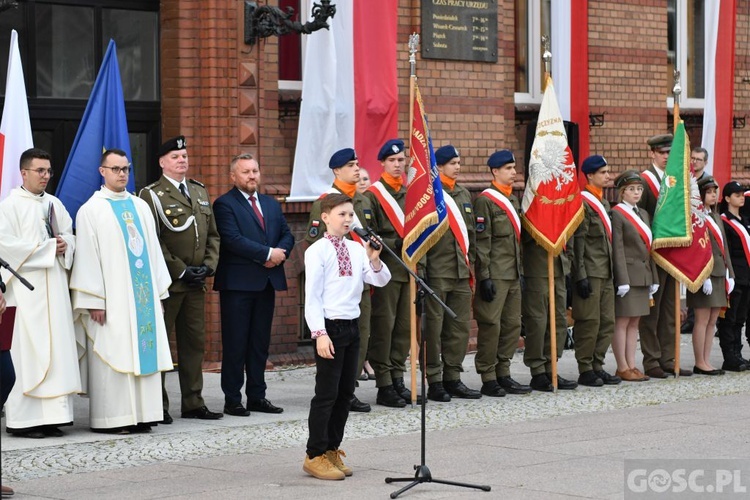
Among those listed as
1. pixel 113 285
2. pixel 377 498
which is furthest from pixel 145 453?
pixel 377 498

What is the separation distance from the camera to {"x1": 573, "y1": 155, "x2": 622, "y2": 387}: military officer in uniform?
13531 mm

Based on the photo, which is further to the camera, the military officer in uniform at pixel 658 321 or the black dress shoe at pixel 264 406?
the military officer in uniform at pixel 658 321

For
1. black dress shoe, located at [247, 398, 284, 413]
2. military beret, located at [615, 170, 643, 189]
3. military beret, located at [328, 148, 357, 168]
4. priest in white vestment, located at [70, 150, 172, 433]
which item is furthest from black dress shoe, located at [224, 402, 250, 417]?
military beret, located at [615, 170, 643, 189]

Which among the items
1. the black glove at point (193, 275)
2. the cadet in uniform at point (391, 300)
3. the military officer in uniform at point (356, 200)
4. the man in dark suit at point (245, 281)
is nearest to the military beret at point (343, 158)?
the military officer in uniform at point (356, 200)

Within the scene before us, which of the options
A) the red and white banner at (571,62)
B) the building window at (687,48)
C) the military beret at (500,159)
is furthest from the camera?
the building window at (687,48)

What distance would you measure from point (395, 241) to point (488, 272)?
42.1 inches

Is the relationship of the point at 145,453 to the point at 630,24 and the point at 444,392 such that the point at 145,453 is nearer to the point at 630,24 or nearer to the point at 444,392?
the point at 444,392

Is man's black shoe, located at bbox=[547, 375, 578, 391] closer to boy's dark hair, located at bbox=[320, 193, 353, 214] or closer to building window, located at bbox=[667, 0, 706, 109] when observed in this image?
boy's dark hair, located at bbox=[320, 193, 353, 214]

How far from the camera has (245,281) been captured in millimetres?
11719

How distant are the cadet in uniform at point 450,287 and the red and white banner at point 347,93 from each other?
217 centimetres

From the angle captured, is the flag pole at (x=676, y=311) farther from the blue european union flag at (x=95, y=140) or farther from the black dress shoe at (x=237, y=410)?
the blue european union flag at (x=95, y=140)

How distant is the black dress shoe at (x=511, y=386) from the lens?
13078mm

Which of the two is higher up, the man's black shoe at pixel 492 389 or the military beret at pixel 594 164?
the military beret at pixel 594 164

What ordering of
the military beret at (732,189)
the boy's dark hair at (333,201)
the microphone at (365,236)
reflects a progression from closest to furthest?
1. the microphone at (365,236)
2. the boy's dark hair at (333,201)
3. the military beret at (732,189)
